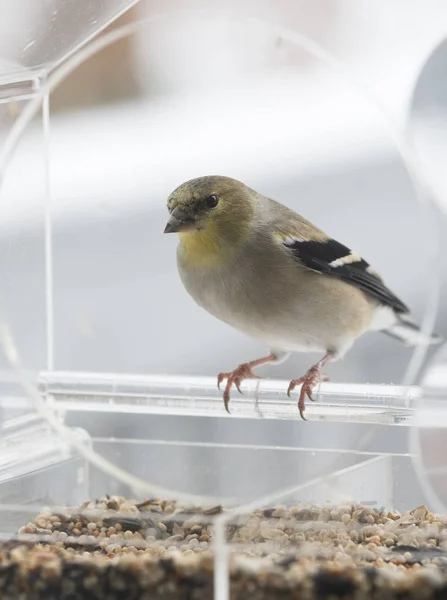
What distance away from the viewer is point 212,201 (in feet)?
5.68

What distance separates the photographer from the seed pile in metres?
1.23

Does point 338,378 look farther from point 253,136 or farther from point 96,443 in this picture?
point 253,136

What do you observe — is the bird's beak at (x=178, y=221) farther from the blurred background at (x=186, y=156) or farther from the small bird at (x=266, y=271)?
the blurred background at (x=186, y=156)

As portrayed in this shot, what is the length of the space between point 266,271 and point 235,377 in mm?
252

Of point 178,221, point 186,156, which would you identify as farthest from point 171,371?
point 178,221

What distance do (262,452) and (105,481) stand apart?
1.11 feet

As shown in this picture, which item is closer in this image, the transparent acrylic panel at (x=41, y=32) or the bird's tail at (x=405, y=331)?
the transparent acrylic panel at (x=41, y=32)

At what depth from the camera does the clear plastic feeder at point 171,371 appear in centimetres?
145

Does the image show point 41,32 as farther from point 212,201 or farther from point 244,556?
point 244,556

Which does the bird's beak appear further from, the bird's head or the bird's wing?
the bird's wing

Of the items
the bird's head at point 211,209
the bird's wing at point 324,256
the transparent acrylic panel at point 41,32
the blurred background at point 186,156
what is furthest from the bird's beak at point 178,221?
the transparent acrylic panel at point 41,32

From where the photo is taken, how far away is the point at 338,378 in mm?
2277

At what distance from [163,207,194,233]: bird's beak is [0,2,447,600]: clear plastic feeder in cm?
30

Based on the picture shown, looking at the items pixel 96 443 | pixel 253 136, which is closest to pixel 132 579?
pixel 96 443
